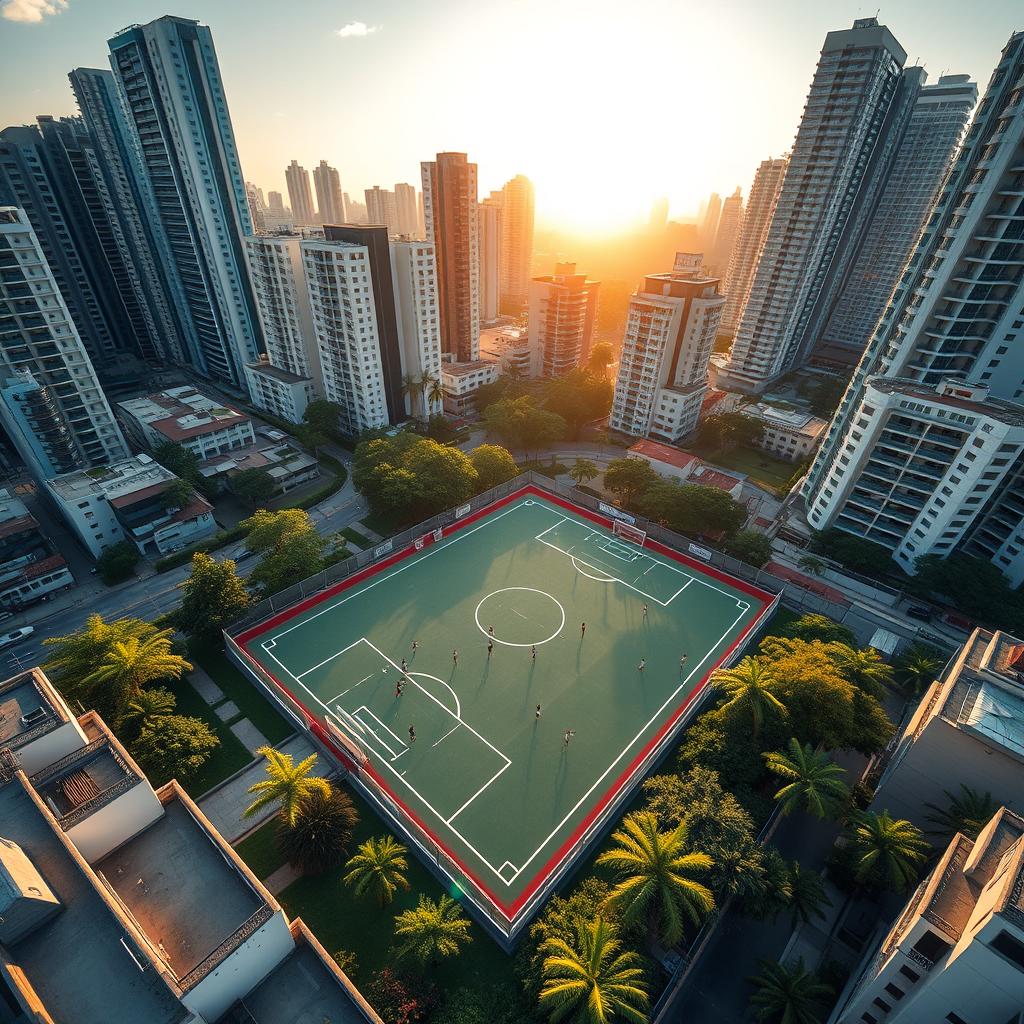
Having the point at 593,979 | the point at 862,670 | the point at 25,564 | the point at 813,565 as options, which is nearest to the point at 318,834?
the point at 593,979

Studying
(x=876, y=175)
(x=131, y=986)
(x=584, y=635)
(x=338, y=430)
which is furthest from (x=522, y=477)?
(x=876, y=175)

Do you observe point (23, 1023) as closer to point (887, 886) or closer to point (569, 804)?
point (569, 804)

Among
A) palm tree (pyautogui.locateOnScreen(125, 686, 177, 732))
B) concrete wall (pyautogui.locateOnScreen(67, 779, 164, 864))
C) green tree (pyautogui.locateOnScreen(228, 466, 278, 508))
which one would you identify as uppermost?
concrete wall (pyautogui.locateOnScreen(67, 779, 164, 864))

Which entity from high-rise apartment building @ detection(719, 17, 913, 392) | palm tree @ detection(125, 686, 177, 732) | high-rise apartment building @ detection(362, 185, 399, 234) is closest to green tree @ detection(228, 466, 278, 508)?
palm tree @ detection(125, 686, 177, 732)

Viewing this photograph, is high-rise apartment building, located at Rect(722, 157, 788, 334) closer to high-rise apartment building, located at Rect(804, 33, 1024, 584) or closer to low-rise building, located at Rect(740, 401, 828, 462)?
low-rise building, located at Rect(740, 401, 828, 462)

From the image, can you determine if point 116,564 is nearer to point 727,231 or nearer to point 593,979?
point 593,979

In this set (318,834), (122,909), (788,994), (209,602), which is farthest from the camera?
(209,602)
